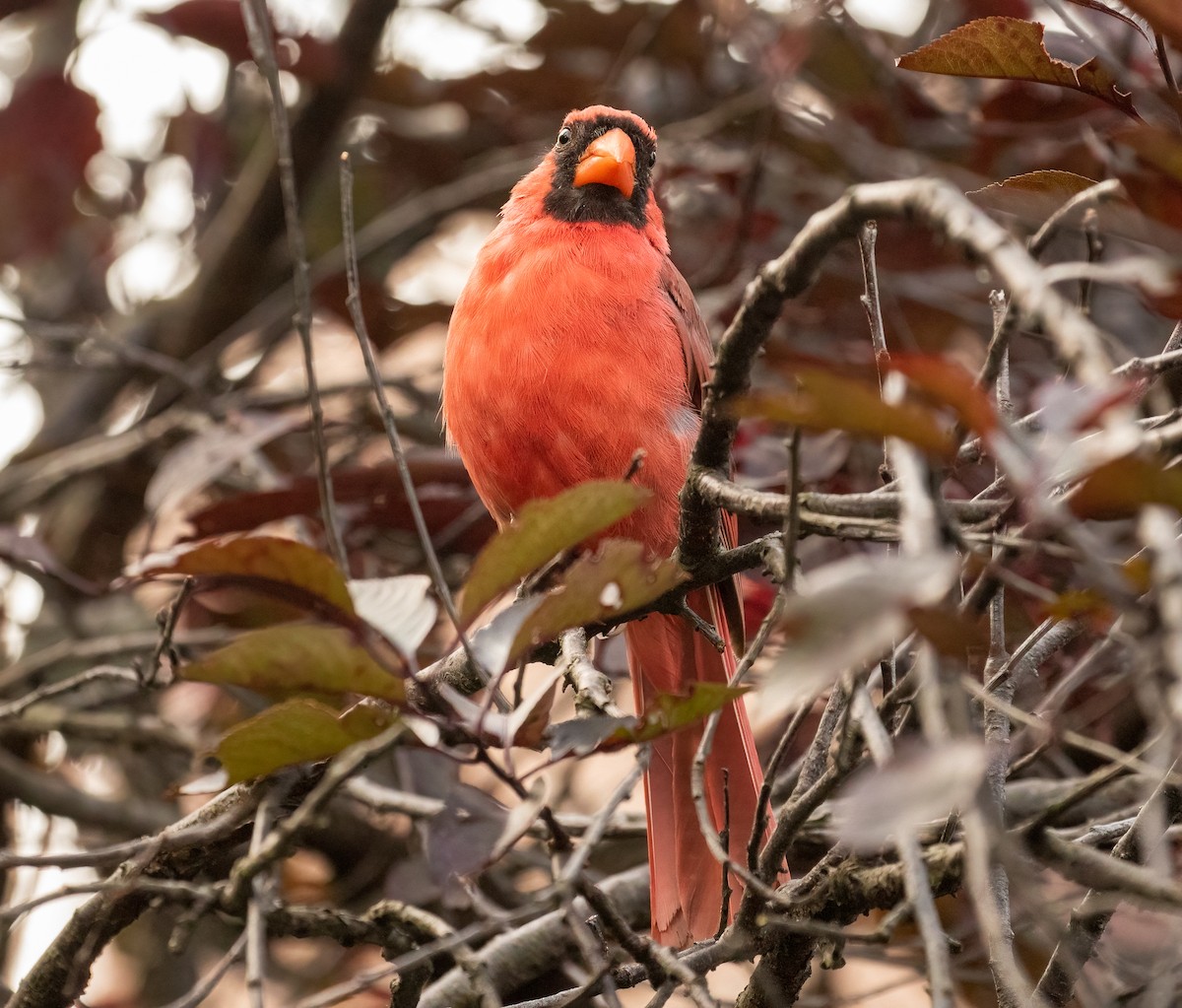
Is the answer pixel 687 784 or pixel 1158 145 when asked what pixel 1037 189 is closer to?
pixel 1158 145

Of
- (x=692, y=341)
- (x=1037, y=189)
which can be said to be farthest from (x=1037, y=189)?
(x=692, y=341)

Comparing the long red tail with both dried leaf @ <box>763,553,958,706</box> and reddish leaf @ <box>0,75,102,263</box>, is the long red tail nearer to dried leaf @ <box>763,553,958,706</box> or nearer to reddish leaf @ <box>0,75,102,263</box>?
dried leaf @ <box>763,553,958,706</box>

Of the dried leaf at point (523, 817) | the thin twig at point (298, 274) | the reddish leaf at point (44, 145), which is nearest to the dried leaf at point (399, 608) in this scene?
the dried leaf at point (523, 817)

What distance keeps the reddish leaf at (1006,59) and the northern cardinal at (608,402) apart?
128 centimetres

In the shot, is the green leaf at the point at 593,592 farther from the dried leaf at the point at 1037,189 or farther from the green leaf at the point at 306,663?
the dried leaf at the point at 1037,189

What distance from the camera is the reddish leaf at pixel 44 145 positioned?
Answer: 13.2 ft

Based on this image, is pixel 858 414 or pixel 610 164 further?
pixel 610 164

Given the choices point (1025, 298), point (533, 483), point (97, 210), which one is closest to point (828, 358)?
point (533, 483)

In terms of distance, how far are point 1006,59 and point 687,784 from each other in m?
1.70

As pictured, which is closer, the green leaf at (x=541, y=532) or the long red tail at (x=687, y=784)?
the green leaf at (x=541, y=532)

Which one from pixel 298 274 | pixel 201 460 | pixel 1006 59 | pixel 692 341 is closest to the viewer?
pixel 1006 59

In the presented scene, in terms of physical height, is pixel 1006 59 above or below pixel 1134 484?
above

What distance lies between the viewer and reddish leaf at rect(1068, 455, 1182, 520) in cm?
92

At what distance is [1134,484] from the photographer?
921 millimetres
